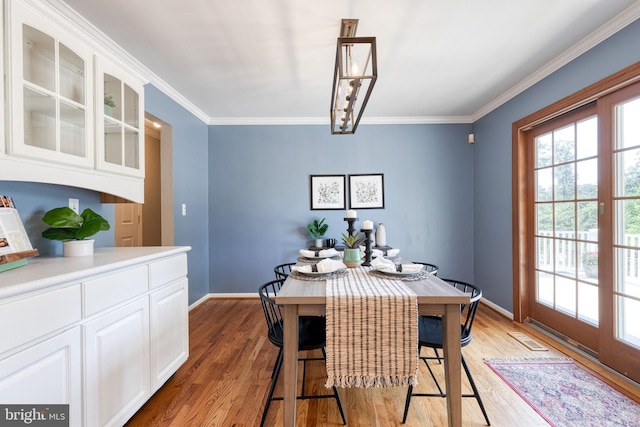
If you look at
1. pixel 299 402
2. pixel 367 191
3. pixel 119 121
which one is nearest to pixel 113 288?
pixel 119 121

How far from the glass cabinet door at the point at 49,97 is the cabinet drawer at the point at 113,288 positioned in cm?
70

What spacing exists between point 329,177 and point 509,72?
2235 millimetres

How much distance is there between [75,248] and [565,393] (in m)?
3.18

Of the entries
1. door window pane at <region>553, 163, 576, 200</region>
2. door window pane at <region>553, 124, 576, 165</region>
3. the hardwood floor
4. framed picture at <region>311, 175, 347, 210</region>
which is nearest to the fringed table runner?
the hardwood floor

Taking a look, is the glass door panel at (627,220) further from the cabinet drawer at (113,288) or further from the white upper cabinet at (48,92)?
the white upper cabinet at (48,92)

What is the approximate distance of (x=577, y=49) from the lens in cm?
226

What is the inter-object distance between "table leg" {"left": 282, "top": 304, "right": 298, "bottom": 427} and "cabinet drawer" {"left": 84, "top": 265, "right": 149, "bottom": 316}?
0.86 meters

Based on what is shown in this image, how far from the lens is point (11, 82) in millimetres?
1309

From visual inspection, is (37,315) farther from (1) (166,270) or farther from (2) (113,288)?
(1) (166,270)

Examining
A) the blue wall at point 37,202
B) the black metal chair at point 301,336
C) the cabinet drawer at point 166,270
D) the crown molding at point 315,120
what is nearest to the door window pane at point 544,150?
the crown molding at point 315,120

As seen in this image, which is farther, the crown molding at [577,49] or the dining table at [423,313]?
the crown molding at [577,49]

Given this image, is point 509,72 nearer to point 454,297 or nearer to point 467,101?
point 467,101

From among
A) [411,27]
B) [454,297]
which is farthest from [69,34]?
[454,297]

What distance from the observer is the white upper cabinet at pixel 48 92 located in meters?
1.34
